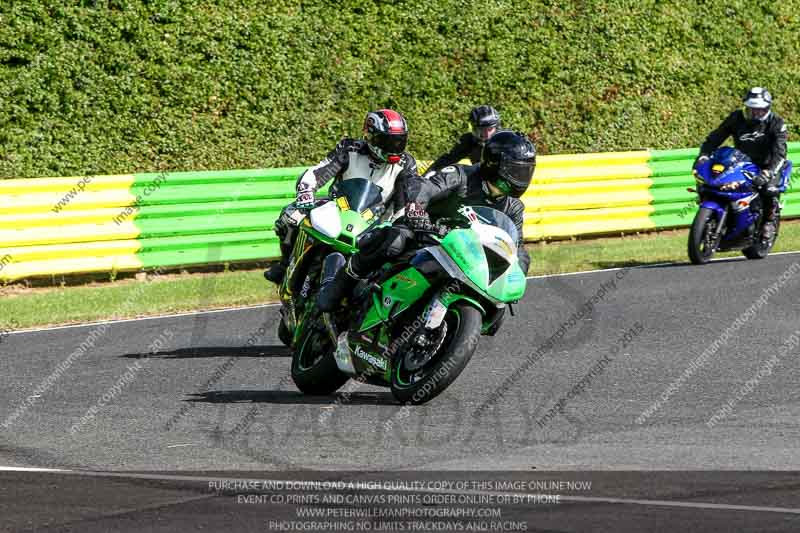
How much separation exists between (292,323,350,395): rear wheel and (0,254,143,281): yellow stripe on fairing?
6804mm

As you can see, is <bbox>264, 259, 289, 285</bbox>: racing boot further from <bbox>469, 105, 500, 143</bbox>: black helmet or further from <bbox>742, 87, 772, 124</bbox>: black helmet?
<bbox>742, 87, 772, 124</bbox>: black helmet

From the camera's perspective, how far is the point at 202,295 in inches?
557

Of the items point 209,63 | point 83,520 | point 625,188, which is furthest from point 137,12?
point 83,520

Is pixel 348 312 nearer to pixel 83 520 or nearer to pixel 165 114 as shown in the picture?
pixel 83 520

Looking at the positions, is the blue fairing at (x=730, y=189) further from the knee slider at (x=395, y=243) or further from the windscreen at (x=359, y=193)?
the knee slider at (x=395, y=243)

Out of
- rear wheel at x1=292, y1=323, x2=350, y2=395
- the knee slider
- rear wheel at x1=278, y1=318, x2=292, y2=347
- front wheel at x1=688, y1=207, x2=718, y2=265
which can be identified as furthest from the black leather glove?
the knee slider

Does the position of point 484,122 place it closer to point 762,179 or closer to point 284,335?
point 284,335

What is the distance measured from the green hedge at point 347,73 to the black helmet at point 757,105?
5.96 meters

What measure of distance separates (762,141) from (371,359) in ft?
32.5

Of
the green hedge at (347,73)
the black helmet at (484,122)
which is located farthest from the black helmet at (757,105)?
the green hedge at (347,73)

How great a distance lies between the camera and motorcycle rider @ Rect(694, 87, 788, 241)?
16.3 meters

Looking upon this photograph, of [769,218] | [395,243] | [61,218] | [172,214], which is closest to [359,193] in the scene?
[395,243]

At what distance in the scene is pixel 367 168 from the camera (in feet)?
33.2

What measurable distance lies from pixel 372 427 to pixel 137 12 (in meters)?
11.5
